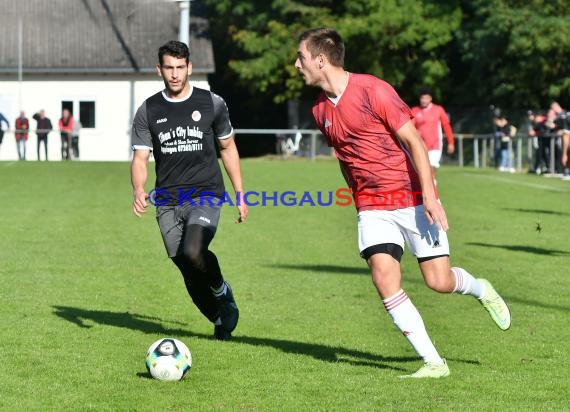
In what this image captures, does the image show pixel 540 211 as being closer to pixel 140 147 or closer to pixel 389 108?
pixel 140 147

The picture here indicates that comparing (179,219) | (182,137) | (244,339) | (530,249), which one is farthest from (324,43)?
(530,249)

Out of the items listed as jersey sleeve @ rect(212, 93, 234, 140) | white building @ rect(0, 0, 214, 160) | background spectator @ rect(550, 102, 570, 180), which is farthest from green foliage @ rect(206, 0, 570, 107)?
jersey sleeve @ rect(212, 93, 234, 140)

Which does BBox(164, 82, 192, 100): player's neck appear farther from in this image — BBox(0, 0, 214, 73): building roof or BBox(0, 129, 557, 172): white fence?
BBox(0, 0, 214, 73): building roof

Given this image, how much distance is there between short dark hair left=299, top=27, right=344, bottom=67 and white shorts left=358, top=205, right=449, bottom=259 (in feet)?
3.09

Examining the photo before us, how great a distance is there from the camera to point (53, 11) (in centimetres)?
5431

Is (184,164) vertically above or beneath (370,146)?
beneath

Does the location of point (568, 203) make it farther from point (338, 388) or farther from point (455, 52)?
point (455, 52)

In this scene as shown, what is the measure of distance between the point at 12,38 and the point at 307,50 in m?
47.1

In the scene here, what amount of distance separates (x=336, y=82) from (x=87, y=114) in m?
→ 45.2

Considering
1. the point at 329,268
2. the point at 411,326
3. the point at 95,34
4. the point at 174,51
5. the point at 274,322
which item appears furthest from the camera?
the point at 95,34

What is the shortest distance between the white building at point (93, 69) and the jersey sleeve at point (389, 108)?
1672 inches

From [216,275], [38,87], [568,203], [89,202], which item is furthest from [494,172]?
[216,275]

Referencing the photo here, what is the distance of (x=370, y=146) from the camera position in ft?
24.2

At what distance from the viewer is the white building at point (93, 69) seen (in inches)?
1998
